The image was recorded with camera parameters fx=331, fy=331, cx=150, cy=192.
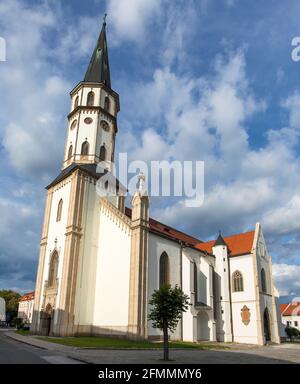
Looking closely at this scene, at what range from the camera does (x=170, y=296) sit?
18.8m

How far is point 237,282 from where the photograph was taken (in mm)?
43844

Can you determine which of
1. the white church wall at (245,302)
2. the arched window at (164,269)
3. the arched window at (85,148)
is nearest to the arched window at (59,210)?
the arched window at (85,148)

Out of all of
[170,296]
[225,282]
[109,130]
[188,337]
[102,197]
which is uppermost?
[109,130]

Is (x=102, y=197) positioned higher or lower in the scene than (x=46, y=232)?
higher

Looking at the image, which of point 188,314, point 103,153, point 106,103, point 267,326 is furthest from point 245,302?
point 106,103

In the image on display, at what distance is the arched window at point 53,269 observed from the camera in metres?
36.0

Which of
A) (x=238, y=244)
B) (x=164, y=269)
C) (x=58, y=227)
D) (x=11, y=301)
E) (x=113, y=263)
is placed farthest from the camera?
(x=11, y=301)

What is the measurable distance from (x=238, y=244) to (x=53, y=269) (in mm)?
25646

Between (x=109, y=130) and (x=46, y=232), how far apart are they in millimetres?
15213

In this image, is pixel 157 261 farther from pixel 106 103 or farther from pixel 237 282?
pixel 106 103
